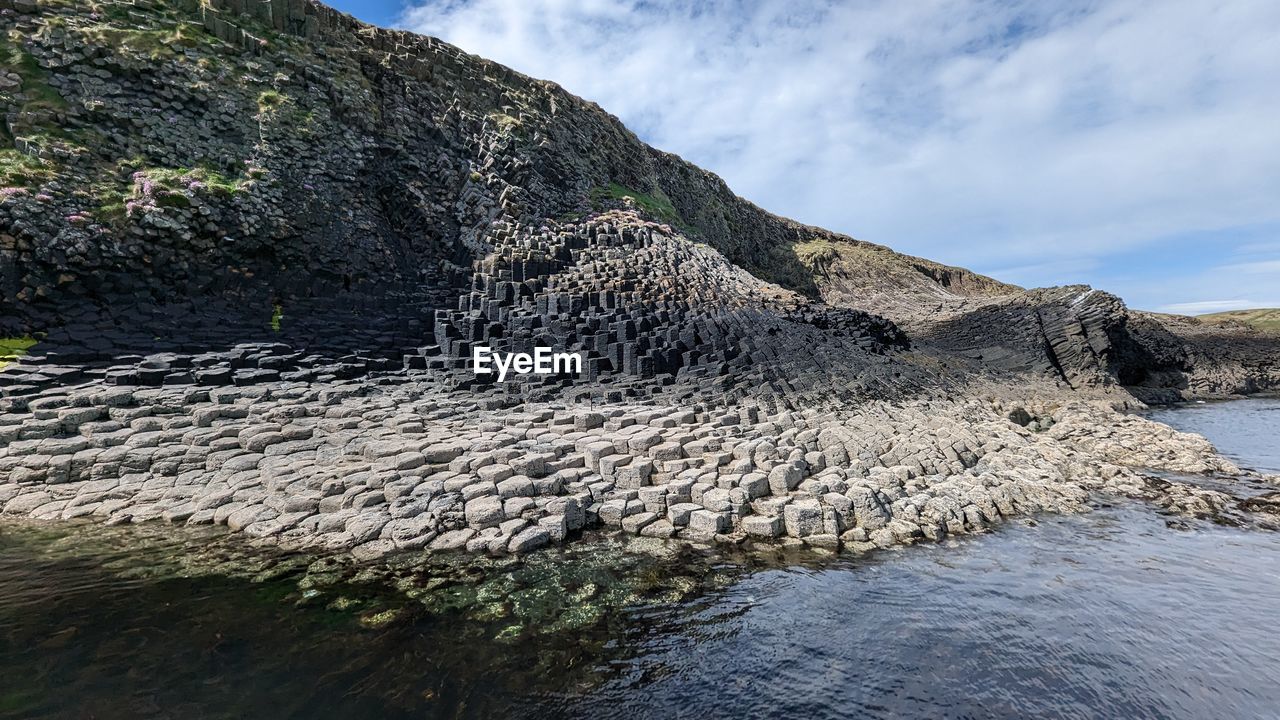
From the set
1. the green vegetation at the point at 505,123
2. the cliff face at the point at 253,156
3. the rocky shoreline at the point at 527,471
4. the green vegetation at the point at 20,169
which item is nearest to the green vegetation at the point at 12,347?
the cliff face at the point at 253,156

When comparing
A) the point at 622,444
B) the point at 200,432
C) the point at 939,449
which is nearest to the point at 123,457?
the point at 200,432

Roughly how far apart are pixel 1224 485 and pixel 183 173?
85.2ft

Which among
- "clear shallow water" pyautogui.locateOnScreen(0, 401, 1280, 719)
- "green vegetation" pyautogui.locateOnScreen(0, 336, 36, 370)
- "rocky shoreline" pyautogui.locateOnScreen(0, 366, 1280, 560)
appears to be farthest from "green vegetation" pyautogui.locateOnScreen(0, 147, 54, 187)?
"clear shallow water" pyautogui.locateOnScreen(0, 401, 1280, 719)

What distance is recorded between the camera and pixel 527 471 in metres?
8.34

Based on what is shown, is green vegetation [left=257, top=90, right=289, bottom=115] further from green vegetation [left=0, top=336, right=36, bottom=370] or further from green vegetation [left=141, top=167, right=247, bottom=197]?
green vegetation [left=0, top=336, right=36, bottom=370]

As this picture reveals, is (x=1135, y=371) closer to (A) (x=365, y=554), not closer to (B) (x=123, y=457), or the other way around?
(A) (x=365, y=554)

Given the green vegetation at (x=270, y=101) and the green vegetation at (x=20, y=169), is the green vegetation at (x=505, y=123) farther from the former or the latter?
the green vegetation at (x=20, y=169)

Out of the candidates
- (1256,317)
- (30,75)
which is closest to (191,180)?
(30,75)

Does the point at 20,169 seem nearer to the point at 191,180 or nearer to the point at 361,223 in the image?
the point at 191,180

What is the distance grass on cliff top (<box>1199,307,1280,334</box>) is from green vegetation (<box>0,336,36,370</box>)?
70435mm

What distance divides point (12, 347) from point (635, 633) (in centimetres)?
1456

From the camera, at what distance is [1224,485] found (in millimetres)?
9984

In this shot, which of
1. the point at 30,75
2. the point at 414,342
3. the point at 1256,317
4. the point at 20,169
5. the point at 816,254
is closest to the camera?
the point at 20,169

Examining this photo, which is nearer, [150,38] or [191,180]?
[191,180]
